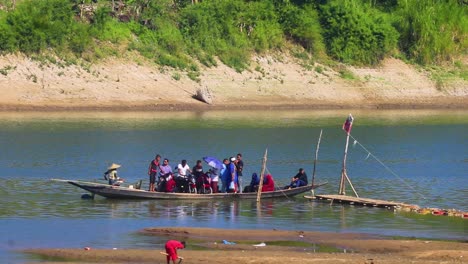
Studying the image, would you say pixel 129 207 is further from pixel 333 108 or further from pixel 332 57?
pixel 332 57

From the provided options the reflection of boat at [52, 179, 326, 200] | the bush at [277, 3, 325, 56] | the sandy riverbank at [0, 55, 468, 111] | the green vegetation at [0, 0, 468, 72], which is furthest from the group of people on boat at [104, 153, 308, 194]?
the bush at [277, 3, 325, 56]

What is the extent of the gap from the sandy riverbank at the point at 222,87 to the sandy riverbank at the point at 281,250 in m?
35.2

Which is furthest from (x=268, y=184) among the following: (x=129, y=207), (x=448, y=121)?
(x=448, y=121)

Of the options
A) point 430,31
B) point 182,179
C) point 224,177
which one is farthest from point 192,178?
point 430,31

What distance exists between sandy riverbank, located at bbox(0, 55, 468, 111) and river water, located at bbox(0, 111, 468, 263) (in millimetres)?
1264

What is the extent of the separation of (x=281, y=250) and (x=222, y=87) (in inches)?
1690

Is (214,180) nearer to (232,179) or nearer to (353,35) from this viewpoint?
(232,179)

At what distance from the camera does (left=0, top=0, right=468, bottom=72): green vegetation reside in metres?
68.1

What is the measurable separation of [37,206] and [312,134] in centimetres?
2535

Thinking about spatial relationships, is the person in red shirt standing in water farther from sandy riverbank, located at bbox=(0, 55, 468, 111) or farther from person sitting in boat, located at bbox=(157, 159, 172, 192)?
Result: sandy riverbank, located at bbox=(0, 55, 468, 111)

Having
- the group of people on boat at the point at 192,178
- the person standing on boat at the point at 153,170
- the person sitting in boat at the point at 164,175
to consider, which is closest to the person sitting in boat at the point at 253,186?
the group of people on boat at the point at 192,178

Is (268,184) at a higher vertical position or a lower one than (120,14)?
lower

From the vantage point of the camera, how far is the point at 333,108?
235 feet

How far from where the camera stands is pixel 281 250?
2706 cm
